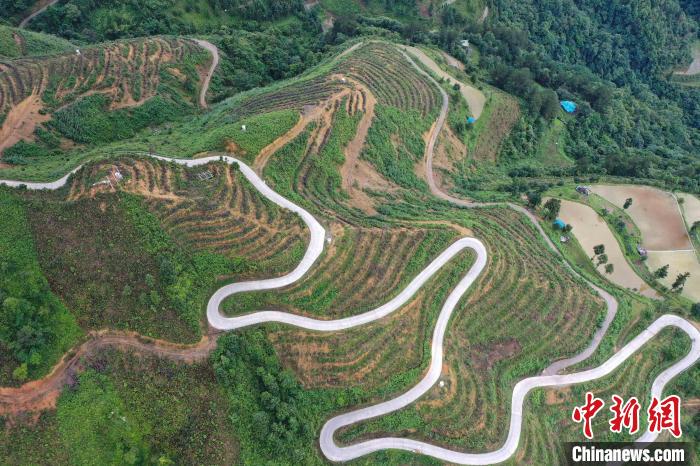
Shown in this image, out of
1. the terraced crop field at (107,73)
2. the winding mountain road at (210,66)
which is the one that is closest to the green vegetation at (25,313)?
the terraced crop field at (107,73)

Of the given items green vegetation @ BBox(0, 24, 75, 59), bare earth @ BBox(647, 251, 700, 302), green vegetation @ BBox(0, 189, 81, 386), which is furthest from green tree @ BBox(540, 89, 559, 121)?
green vegetation @ BBox(0, 24, 75, 59)

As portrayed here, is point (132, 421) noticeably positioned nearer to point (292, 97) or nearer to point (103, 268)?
point (103, 268)

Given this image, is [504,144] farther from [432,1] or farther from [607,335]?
[432,1]

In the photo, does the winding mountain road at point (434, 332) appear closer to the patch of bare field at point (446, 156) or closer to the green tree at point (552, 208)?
the green tree at point (552, 208)

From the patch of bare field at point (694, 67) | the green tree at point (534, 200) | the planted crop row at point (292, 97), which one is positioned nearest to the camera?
the green tree at point (534, 200)

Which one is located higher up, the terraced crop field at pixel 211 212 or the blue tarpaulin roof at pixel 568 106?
the blue tarpaulin roof at pixel 568 106

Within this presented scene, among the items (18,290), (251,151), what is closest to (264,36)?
(251,151)

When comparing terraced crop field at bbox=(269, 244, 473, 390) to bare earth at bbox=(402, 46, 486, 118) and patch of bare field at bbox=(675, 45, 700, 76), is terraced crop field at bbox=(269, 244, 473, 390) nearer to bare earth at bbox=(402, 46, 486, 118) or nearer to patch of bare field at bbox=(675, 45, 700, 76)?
bare earth at bbox=(402, 46, 486, 118)
